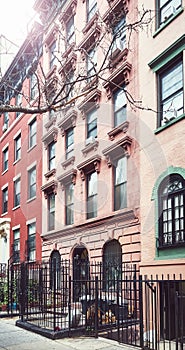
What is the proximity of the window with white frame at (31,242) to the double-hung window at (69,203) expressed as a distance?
3.86 metres

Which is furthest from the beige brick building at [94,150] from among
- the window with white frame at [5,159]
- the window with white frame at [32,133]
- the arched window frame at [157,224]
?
the window with white frame at [5,159]

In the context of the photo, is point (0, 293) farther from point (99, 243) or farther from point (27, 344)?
point (27, 344)

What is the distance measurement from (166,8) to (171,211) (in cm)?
635

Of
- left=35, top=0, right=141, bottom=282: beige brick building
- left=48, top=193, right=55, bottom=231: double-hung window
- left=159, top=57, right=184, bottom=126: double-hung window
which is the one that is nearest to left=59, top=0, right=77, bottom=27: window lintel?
left=35, top=0, right=141, bottom=282: beige brick building

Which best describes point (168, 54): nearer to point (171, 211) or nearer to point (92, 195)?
point (171, 211)

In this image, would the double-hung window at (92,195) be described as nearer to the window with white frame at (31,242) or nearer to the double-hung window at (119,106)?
the double-hung window at (119,106)

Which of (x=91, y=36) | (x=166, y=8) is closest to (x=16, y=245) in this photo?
(x=91, y=36)

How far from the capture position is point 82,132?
18953 mm

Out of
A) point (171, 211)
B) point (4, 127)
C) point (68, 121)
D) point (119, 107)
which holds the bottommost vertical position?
point (171, 211)

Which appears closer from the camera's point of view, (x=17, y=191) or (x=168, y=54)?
(x=168, y=54)

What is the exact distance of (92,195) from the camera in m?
17.9

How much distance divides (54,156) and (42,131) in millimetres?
2262

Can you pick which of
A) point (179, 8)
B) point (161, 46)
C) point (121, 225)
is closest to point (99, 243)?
point (121, 225)

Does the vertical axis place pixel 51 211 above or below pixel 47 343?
above
